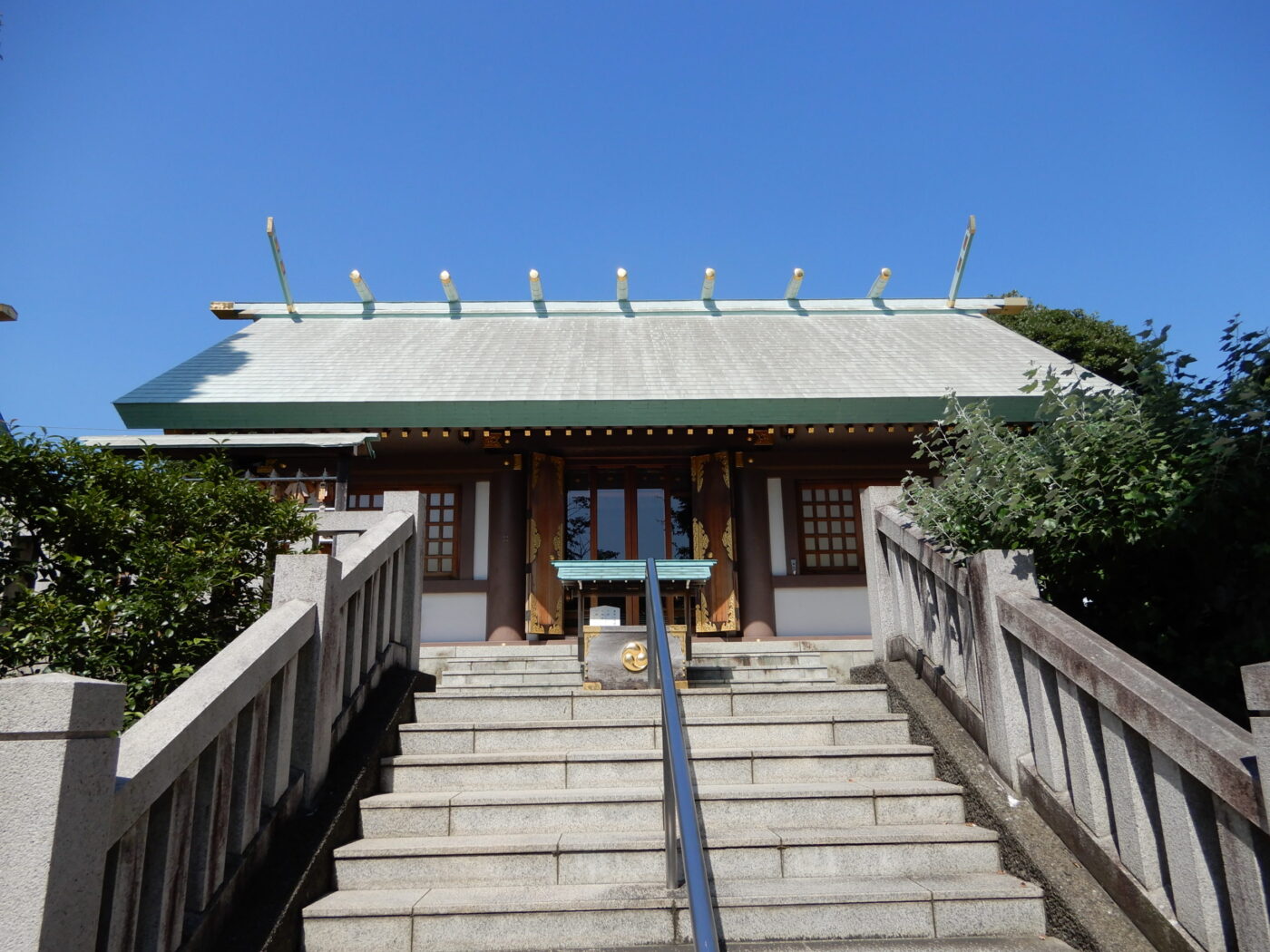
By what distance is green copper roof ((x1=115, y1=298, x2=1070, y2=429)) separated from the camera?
26.5 ft

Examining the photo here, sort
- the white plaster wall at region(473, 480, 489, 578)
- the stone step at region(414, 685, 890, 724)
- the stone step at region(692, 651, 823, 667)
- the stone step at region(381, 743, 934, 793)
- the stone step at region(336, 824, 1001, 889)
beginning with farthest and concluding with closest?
the white plaster wall at region(473, 480, 489, 578)
the stone step at region(692, 651, 823, 667)
the stone step at region(414, 685, 890, 724)
the stone step at region(381, 743, 934, 793)
the stone step at region(336, 824, 1001, 889)

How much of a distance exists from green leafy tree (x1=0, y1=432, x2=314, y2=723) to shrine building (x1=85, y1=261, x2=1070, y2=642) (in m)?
3.33

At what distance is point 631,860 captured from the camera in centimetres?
327

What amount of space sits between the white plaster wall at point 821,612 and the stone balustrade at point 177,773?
18.5ft

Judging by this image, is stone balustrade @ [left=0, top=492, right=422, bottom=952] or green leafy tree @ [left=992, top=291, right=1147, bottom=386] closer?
stone balustrade @ [left=0, top=492, right=422, bottom=952]

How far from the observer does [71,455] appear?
4.06 m

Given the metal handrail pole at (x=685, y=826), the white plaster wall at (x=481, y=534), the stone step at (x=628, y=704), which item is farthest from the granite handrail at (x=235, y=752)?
the white plaster wall at (x=481, y=534)

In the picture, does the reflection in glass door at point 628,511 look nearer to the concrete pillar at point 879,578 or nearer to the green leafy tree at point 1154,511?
the concrete pillar at point 879,578

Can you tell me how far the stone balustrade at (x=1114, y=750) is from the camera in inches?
91.9

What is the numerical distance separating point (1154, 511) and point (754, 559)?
5.75 m

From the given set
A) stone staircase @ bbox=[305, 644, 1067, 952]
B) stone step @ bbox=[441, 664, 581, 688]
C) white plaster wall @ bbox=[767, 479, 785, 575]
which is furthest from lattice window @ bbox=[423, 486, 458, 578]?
stone staircase @ bbox=[305, 644, 1067, 952]

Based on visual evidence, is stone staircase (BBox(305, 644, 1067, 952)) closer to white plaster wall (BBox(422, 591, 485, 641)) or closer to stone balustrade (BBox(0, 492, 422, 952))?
stone balustrade (BBox(0, 492, 422, 952))

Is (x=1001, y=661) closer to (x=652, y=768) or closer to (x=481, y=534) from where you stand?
(x=652, y=768)

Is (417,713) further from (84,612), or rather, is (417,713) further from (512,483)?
(512,483)
